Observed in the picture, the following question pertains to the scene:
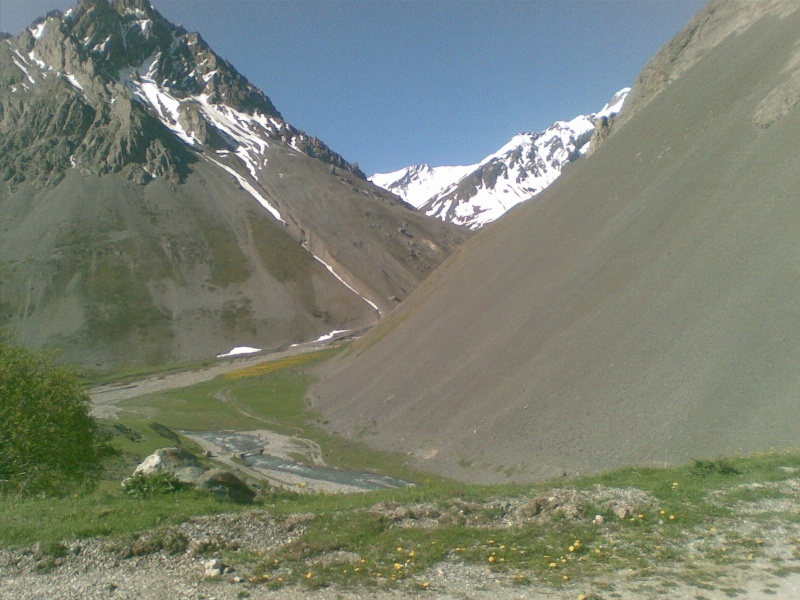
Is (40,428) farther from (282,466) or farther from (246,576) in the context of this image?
(282,466)

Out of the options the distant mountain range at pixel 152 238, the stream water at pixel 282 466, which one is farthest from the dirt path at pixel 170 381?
the stream water at pixel 282 466

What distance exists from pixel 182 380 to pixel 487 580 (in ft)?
319

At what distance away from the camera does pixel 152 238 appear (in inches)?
5832

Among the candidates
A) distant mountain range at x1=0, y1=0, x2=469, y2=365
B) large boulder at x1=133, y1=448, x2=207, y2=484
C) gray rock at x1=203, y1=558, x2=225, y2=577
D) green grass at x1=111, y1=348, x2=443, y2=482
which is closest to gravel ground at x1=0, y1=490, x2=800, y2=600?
gray rock at x1=203, y1=558, x2=225, y2=577

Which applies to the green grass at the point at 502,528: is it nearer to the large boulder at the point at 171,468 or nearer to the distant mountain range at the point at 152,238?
the large boulder at the point at 171,468

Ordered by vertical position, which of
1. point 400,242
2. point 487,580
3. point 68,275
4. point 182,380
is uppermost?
point 400,242

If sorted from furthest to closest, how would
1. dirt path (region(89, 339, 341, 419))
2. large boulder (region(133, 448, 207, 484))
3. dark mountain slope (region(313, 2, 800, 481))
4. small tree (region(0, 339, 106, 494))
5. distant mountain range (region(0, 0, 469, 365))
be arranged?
distant mountain range (region(0, 0, 469, 365)) < dirt path (region(89, 339, 341, 419)) < dark mountain slope (region(313, 2, 800, 481)) < small tree (region(0, 339, 106, 494)) < large boulder (region(133, 448, 207, 484))

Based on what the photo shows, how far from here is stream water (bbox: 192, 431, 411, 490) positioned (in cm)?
3759

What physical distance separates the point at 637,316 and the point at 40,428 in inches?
1293

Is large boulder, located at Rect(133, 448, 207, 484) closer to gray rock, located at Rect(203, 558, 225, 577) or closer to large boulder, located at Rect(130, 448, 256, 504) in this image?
large boulder, located at Rect(130, 448, 256, 504)

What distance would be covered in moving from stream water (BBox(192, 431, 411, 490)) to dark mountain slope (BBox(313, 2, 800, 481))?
12.0 feet

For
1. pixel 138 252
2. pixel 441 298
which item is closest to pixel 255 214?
pixel 138 252

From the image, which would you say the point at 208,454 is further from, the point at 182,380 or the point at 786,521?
the point at 182,380

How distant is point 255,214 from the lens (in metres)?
167
